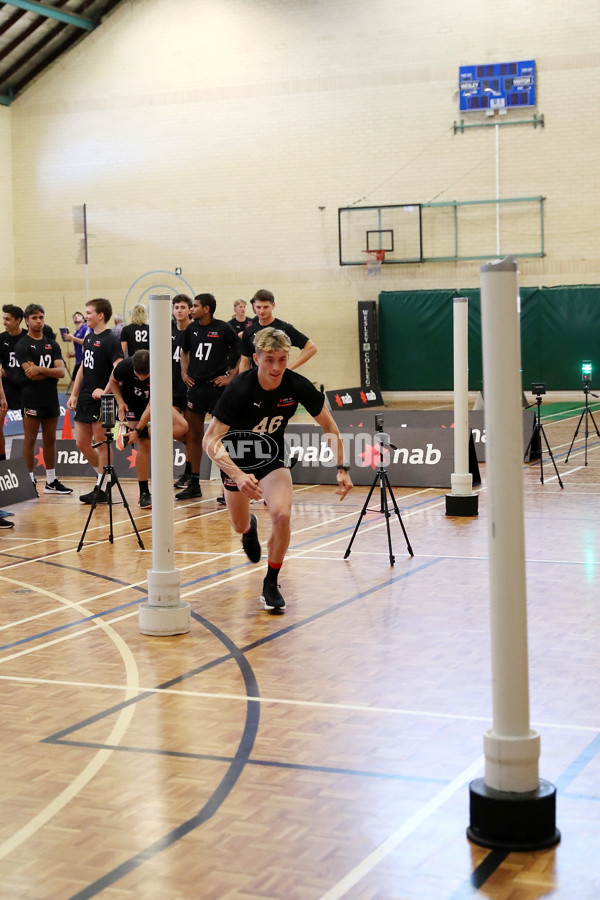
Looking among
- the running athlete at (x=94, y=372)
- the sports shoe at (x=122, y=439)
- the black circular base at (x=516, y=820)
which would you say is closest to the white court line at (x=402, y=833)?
the black circular base at (x=516, y=820)

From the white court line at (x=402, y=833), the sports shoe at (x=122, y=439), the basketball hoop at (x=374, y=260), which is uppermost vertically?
the basketball hoop at (x=374, y=260)

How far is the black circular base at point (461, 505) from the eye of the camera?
1045 centimetres

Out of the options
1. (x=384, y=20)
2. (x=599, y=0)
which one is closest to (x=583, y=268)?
(x=599, y=0)

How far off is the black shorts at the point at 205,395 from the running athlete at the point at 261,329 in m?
1.01

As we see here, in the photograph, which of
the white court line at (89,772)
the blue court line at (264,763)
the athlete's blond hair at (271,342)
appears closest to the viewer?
the white court line at (89,772)

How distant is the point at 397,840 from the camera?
3.56 meters

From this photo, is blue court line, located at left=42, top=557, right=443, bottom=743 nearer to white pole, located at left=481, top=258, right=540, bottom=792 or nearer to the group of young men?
the group of young men

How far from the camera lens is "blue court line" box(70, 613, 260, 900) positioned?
10.9 ft

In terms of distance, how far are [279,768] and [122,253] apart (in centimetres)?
2416

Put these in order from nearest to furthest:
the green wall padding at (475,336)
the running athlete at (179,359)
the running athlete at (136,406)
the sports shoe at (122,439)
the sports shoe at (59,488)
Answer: the running athlete at (136,406) → the running athlete at (179,359) → the sports shoe at (122,439) → the sports shoe at (59,488) → the green wall padding at (475,336)

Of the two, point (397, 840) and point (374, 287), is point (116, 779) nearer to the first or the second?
point (397, 840)

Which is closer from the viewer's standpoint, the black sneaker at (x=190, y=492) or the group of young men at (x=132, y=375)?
the group of young men at (x=132, y=375)

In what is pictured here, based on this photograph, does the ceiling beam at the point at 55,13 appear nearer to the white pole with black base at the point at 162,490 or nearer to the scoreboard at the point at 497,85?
the scoreboard at the point at 497,85

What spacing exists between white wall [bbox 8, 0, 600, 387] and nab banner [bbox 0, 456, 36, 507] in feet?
48.9
